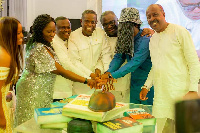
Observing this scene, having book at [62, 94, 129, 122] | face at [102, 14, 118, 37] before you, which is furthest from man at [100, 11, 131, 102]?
book at [62, 94, 129, 122]

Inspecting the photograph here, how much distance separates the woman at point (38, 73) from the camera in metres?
1.85

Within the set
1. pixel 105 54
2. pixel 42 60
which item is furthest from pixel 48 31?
pixel 105 54

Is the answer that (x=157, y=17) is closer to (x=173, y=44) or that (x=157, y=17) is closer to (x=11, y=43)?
(x=173, y=44)

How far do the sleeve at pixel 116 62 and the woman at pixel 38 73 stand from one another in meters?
0.60

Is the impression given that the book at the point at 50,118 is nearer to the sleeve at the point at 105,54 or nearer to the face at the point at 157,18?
the face at the point at 157,18

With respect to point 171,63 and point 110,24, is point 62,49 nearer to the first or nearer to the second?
point 110,24

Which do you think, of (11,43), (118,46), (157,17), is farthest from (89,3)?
(11,43)

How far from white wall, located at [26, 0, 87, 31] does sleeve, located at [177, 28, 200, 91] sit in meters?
3.30

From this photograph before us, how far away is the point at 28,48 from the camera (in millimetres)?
1938

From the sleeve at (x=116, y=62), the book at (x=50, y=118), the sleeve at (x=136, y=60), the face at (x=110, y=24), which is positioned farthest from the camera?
the face at (x=110, y=24)

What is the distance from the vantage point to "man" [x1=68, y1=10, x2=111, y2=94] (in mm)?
2510

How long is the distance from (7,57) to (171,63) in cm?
136

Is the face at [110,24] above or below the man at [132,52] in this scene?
above

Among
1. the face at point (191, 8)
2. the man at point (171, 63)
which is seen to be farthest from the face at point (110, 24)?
the face at point (191, 8)
